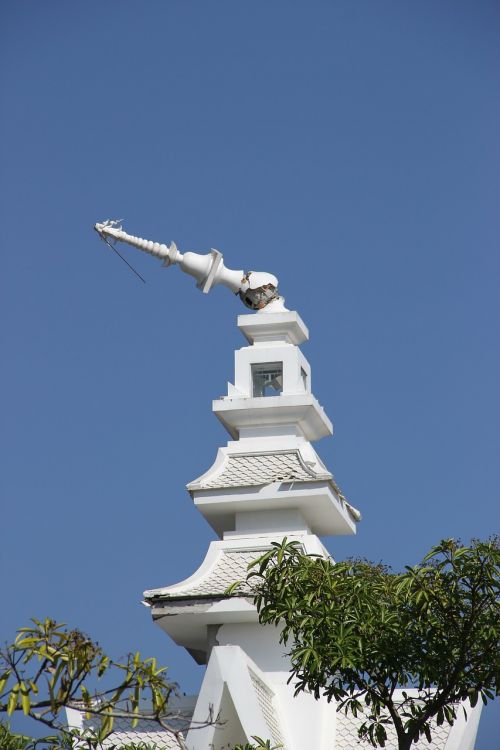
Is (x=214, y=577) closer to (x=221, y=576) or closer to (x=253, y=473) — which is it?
(x=221, y=576)

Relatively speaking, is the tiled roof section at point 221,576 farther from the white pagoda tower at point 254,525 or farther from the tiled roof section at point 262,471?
the tiled roof section at point 262,471

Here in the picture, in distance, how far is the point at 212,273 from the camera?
30625mm

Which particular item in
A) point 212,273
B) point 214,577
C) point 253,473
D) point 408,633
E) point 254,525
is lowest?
point 408,633

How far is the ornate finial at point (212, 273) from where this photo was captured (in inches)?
1203

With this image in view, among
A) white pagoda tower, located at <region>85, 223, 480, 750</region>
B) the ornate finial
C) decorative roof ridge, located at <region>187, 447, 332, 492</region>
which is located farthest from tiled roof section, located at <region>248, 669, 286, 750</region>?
the ornate finial

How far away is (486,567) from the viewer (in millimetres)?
18000

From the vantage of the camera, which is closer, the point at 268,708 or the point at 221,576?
the point at 268,708

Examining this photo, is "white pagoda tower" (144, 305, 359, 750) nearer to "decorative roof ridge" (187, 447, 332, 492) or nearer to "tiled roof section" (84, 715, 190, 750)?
"decorative roof ridge" (187, 447, 332, 492)

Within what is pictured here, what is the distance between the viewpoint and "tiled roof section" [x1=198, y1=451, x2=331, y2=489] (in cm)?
2729

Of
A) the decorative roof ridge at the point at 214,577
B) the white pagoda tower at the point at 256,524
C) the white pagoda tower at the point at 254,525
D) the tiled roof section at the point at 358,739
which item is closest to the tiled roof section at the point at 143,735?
the white pagoda tower at the point at 254,525

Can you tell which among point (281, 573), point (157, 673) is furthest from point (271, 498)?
point (157, 673)

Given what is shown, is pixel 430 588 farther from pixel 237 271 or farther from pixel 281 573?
pixel 237 271

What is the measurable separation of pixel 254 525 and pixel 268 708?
4.44 meters

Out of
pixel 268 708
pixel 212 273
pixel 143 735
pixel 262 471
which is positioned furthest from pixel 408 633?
pixel 212 273
